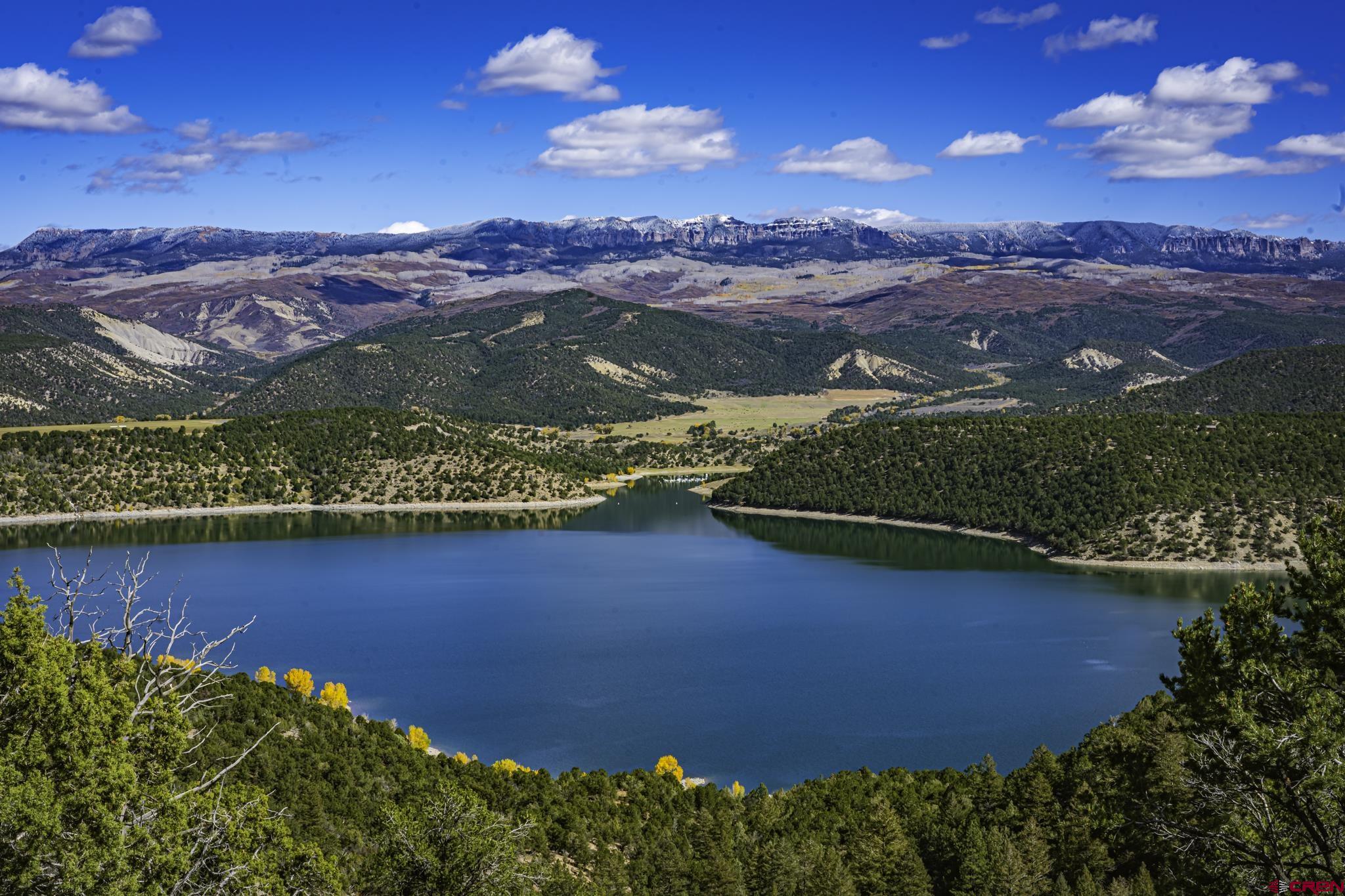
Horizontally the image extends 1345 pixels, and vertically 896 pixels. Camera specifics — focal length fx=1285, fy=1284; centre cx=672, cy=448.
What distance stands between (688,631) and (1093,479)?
48.1m

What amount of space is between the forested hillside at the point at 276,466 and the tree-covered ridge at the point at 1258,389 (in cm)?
8737

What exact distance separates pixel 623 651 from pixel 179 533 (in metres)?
59.7

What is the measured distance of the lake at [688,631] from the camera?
168ft

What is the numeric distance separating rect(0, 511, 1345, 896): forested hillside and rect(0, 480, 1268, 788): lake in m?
10.9

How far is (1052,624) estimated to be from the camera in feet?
237

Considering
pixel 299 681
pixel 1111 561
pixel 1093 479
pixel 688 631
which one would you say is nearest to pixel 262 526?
pixel 688 631

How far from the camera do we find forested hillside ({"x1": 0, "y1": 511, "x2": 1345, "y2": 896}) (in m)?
15.5

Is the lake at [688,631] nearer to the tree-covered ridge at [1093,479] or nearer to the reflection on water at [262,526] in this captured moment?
the reflection on water at [262,526]

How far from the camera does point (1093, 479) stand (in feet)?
343

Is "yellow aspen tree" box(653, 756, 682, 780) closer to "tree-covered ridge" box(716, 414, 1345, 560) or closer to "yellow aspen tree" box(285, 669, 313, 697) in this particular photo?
"yellow aspen tree" box(285, 669, 313, 697)

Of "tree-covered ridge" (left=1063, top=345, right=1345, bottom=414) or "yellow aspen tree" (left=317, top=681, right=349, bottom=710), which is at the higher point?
"tree-covered ridge" (left=1063, top=345, right=1345, bottom=414)

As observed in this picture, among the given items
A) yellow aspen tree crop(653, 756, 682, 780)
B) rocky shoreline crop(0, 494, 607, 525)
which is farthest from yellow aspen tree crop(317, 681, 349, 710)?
rocky shoreline crop(0, 494, 607, 525)

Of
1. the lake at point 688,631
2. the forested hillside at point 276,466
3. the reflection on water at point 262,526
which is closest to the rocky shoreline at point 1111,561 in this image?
the lake at point 688,631

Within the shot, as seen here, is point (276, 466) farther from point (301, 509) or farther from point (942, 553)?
point (942, 553)
